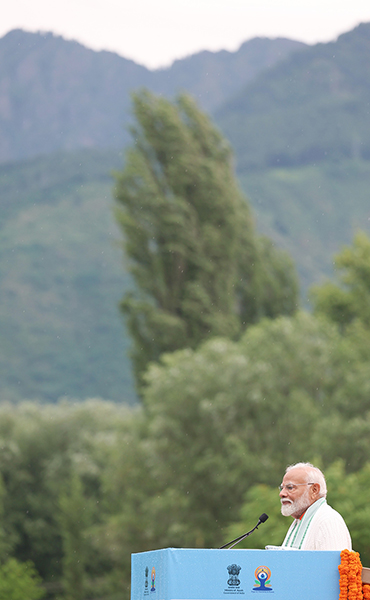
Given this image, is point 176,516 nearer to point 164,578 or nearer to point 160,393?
point 160,393

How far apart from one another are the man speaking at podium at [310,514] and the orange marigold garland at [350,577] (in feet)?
1.35

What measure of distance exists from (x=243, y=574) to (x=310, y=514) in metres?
0.82

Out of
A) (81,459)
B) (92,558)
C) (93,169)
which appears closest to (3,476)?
(81,459)

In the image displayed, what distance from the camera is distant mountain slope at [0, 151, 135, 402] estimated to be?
12581cm

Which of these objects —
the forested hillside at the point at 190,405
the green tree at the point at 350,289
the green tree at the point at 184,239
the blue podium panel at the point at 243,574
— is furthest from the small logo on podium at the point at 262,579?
the green tree at the point at 350,289

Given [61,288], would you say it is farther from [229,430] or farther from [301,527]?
[301,527]

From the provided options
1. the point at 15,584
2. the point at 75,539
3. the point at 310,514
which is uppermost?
the point at 75,539

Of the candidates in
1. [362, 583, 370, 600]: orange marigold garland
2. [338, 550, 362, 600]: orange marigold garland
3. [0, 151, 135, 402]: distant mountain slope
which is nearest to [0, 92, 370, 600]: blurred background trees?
[362, 583, 370, 600]: orange marigold garland

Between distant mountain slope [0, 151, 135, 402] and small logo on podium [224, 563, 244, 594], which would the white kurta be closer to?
small logo on podium [224, 563, 244, 594]

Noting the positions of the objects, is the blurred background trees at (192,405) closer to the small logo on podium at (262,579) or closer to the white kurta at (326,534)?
the white kurta at (326,534)

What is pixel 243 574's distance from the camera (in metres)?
4.14

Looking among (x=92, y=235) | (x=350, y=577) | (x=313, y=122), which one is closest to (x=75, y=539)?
(x=350, y=577)

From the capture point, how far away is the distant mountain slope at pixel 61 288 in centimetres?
12581

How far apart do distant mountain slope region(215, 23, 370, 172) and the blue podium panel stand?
162489mm
